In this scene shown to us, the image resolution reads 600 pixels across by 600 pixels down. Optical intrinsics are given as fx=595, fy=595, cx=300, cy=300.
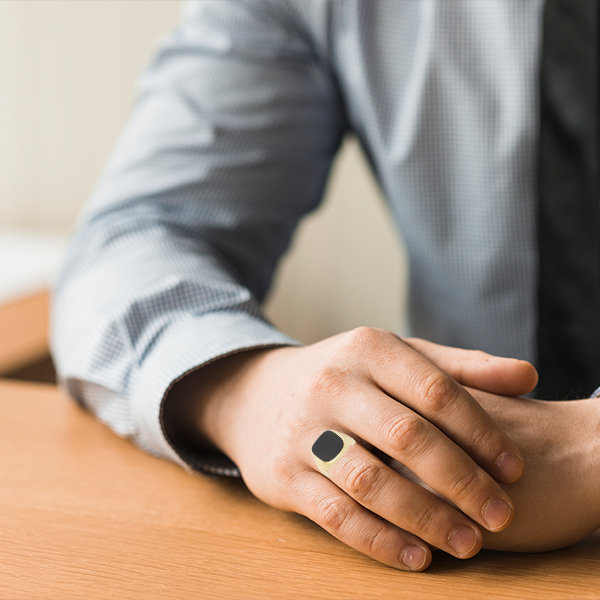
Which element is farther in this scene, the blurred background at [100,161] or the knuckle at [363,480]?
the blurred background at [100,161]

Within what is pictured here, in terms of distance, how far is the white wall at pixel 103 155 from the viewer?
1632mm

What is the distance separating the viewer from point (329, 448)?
0.30m

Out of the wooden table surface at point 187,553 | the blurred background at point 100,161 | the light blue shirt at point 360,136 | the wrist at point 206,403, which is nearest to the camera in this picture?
the wooden table surface at point 187,553

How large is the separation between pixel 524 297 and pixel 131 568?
533mm

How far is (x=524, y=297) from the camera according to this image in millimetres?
677

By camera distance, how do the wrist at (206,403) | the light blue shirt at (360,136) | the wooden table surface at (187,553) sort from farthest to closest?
the light blue shirt at (360,136) < the wrist at (206,403) < the wooden table surface at (187,553)

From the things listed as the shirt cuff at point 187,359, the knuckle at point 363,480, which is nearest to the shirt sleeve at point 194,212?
the shirt cuff at point 187,359

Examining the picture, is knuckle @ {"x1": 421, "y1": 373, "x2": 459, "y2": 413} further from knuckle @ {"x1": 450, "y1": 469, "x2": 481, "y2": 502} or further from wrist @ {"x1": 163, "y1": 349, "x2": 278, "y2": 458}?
wrist @ {"x1": 163, "y1": 349, "x2": 278, "y2": 458}

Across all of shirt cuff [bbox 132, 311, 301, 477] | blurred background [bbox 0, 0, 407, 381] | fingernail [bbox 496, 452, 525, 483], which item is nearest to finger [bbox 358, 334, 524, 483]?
fingernail [bbox 496, 452, 525, 483]

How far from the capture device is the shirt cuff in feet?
1.30

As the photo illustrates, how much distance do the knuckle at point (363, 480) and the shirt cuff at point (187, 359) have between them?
11 cm

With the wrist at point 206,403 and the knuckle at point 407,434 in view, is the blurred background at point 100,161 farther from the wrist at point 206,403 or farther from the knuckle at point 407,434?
the knuckle at point 407,434

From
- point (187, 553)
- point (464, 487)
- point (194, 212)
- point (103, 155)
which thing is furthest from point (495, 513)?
point (103, 155)

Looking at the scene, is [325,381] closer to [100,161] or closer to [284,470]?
[284,470]
